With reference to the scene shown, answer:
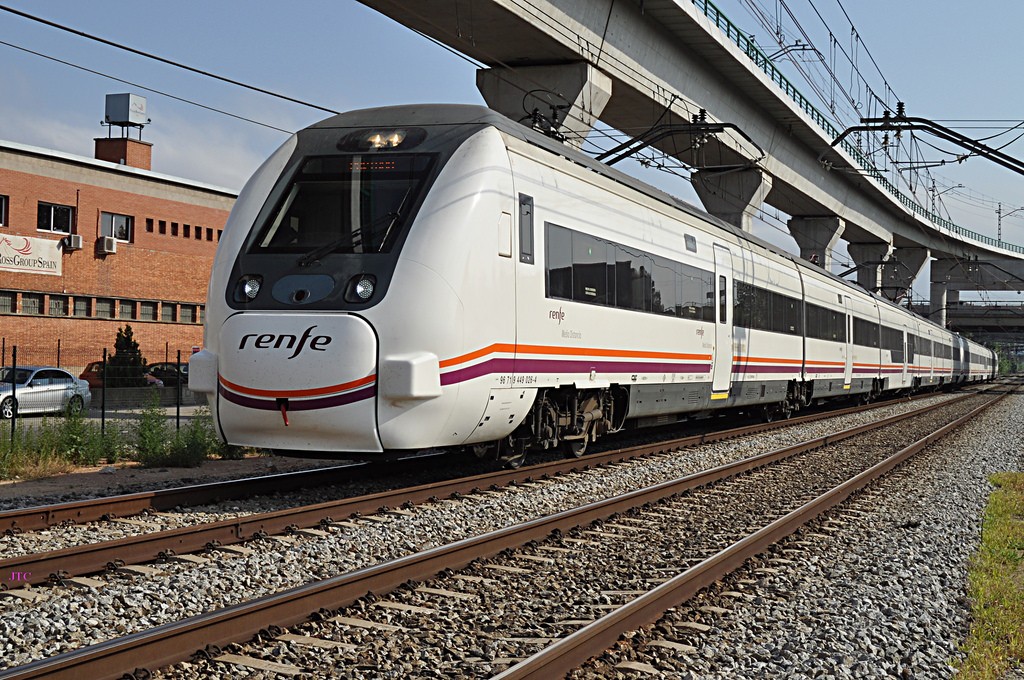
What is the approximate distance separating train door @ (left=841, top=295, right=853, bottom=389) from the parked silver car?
18270 mm

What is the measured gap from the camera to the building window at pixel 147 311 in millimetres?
42625

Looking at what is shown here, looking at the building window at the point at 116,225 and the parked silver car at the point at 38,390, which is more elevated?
the building window at the point at 116,225

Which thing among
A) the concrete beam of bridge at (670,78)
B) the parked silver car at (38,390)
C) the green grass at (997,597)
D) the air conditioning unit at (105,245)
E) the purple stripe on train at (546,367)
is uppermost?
the concrete beam of bridge at (670,78)

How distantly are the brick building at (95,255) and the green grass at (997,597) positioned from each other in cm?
3278

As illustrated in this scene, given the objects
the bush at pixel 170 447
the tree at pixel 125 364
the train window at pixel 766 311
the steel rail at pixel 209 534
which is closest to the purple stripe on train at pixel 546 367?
the steel rail at pixel 209 534

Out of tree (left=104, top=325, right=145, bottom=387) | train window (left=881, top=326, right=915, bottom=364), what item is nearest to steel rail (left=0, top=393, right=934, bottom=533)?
tree (left=104, top=325, right=145, bottom=387)

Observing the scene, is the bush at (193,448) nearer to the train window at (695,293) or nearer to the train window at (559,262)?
the train window at (559,262)

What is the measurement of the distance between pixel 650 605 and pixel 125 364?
97.0 feet

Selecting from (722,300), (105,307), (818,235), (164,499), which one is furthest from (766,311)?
(105,307)

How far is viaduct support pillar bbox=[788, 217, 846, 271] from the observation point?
1713 inches

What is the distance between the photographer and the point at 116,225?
1673 inches

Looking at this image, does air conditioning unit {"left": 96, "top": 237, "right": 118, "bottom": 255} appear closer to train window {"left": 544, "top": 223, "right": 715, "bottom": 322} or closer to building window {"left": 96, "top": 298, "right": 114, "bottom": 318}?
building window {"left": 96, "top": 298, "right": 114, "bottom": 318}

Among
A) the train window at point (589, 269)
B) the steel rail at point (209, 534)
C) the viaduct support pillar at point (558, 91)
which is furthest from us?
the viaduct support pillar at point (558, 91)

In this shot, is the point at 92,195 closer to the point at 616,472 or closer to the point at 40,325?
the point at 40,325
